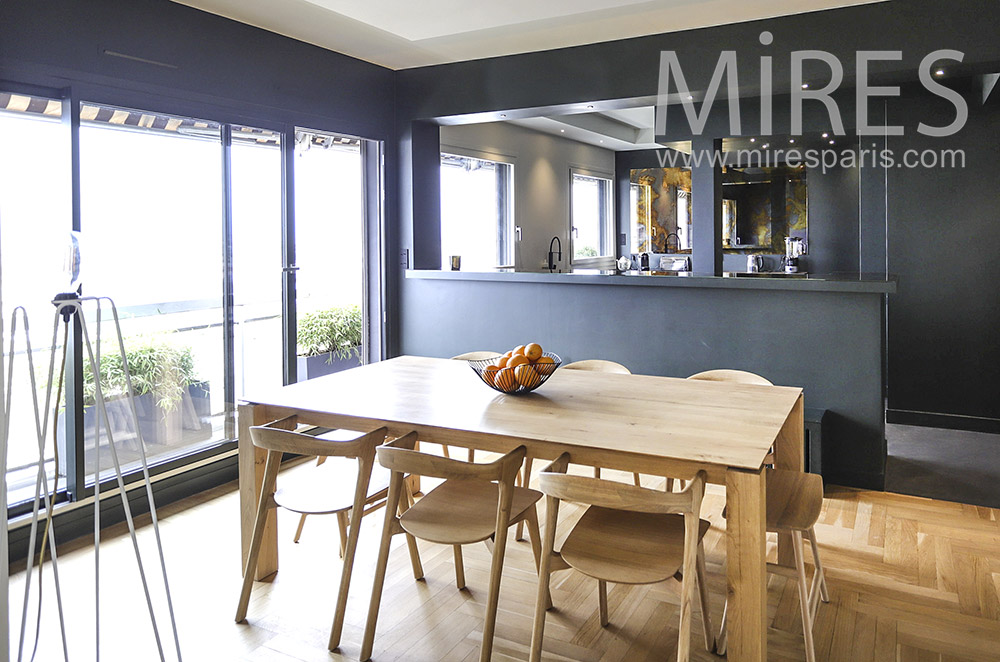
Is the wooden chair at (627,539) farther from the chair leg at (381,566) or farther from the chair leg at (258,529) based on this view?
the chair leg at (258,529)

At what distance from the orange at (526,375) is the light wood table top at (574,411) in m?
0.06

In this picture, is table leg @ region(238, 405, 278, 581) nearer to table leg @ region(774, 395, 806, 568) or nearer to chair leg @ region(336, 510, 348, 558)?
chair leg @ region(336, 510, 348, 558)

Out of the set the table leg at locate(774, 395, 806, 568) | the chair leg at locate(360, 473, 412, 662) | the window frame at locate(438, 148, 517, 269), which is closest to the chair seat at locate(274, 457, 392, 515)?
the chair leg at locate(360, 473, 412, 662)

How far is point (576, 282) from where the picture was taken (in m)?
4.80

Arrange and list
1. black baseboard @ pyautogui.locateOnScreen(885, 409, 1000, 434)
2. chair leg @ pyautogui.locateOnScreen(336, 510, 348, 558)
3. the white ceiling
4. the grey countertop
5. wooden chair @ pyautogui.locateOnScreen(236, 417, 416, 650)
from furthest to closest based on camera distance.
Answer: black baseboard @ pyautogui.locateOnScreen(885, 409, 1000, 434) < the white ceiling < the grey countertop < chair leg @ pyautogui.locateOnScreen(336, 510, 348, 558) < wooden chair @ pyautogui.locateOnScreen(236, 417, 416, 650)

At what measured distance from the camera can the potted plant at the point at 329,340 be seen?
4.87m

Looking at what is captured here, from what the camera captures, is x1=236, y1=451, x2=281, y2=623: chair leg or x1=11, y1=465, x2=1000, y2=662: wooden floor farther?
x1=236, y1=451, x2=281, y2=623: chair leg

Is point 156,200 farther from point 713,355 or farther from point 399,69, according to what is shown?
point 713,355

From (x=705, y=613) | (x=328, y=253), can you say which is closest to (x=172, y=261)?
(x=328, y=253)

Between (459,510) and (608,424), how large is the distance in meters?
0.58

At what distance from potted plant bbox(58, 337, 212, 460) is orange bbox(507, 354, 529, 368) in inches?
75.2

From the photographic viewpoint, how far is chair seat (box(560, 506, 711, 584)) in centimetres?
207

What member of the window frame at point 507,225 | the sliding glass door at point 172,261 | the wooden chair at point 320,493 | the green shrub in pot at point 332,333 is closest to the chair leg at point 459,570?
the wooden chair at point 320,493

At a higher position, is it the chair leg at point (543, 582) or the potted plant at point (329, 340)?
the potted plant at point (329, 340)
